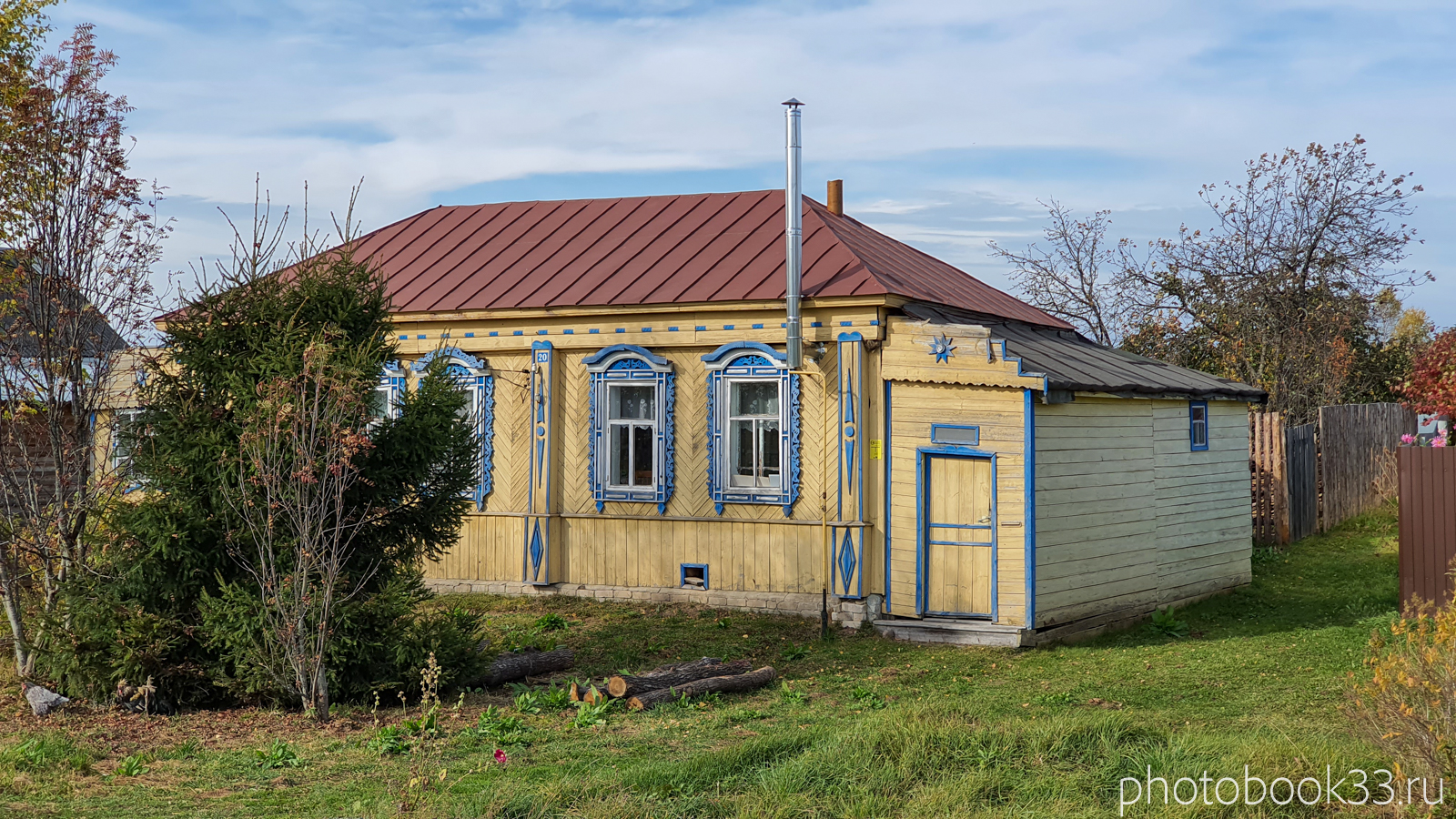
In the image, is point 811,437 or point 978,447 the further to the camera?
point 811,437

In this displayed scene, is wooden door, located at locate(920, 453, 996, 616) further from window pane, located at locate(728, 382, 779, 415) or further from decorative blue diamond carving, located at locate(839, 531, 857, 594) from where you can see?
window pane, located at locate(728, 382, 779, 415)

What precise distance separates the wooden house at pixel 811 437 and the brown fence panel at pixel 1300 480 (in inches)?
130

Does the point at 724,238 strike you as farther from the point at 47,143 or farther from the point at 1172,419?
the point at 47,143

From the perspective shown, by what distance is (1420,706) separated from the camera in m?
6.14

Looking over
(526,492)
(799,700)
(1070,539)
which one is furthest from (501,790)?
(526,492)

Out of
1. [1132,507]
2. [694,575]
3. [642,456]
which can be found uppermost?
[642,456]

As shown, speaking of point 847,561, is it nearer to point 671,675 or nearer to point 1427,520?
point 671,675

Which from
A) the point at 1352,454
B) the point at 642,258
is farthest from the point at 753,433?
the point at 1352,454

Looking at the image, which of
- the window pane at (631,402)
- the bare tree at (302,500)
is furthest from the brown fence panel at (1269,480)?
the bare tree at (302,500)

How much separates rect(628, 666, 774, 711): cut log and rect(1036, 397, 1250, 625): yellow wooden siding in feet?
11.5

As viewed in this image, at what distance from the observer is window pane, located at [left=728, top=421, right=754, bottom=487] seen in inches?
553

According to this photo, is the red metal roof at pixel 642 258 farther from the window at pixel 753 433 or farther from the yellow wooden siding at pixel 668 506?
the window at pixel 753 433

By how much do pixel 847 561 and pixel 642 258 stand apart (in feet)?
15.7

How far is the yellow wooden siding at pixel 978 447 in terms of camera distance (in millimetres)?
12211
